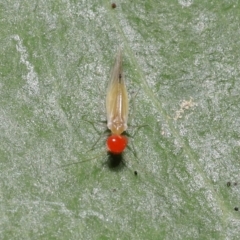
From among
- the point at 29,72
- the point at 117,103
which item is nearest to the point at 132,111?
the point at 117,103

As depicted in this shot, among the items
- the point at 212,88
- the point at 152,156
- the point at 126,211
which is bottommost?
the point at 126,211

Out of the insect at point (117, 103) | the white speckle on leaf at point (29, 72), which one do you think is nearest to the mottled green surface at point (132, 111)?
the white speckle on leaf at point (29, 72)

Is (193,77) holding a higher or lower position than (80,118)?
higher

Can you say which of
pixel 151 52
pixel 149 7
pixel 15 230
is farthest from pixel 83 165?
pixel 149 7

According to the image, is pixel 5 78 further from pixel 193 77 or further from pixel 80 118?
pixel 193 77

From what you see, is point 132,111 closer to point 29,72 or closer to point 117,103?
point 117,103
